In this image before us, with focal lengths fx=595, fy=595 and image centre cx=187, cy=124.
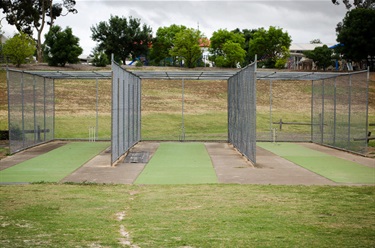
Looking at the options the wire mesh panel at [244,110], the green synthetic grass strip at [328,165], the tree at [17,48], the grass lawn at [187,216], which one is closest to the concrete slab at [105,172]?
the grass lawn at [187,216]

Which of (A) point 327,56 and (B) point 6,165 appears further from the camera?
(A) point 327,56

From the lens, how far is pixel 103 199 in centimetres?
1004

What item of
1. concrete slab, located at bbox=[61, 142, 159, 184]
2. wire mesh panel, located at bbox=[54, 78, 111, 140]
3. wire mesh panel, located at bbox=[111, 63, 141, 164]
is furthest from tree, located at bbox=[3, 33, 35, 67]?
concrete slab, located at bbox=[61, 142, 159, 184]

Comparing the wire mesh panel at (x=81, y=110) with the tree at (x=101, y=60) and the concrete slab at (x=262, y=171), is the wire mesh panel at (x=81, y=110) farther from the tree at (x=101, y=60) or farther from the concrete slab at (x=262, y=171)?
the concrete slab at (x=262, y=171)

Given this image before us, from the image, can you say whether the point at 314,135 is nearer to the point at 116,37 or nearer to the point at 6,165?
the point at 6,165

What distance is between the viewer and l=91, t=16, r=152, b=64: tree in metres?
61.9

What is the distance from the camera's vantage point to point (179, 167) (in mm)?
15336

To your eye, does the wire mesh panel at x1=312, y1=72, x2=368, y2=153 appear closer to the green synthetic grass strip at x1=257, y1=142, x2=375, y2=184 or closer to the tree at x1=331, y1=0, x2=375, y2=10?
the green synthetic grass strip at x1=257, y1=142, x2=375, y2=184

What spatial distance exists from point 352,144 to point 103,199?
38.8ft

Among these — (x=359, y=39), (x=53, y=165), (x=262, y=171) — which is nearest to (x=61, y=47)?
(x=359, y=39)

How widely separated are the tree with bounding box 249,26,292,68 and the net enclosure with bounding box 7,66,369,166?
118 feet

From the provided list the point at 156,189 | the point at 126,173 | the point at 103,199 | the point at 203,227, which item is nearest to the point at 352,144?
the point at 126,173

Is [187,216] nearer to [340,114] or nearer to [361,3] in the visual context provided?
[340,114]

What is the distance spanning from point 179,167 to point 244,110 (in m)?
3.29
